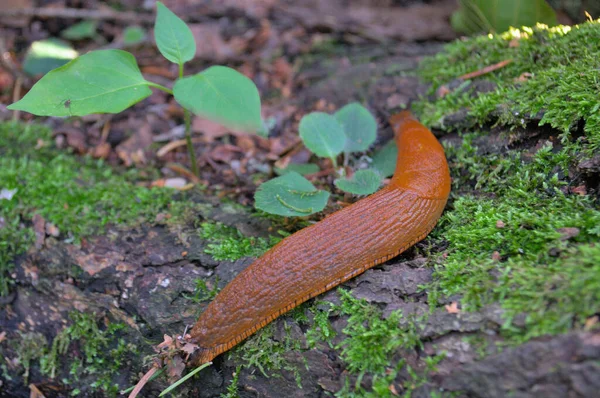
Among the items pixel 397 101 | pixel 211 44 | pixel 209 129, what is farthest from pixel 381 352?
pixel 211 44

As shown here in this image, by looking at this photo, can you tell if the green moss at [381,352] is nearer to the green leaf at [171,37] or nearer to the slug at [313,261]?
the slug at [313,261]

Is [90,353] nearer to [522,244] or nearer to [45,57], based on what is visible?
[522,244]

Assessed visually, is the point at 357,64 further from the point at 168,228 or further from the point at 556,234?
the point at 556,234

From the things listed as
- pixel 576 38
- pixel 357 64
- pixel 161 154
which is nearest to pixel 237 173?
pixel 161 154

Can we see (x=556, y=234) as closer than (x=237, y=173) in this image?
Yes

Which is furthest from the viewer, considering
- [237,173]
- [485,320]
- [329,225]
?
[237,173]

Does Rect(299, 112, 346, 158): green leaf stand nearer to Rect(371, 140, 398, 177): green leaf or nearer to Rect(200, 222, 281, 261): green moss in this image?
Rect(371, 140, 398, 177): green leaf

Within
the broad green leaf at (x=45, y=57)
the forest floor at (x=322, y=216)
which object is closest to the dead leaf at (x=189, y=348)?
the forest floor at (x=322, y=216)
